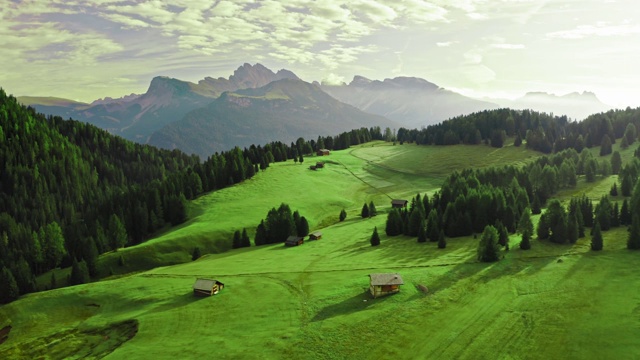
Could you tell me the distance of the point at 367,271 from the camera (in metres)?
80.3

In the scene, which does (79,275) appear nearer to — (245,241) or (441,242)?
(245,241)

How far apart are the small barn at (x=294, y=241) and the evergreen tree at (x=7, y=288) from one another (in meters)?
66.8

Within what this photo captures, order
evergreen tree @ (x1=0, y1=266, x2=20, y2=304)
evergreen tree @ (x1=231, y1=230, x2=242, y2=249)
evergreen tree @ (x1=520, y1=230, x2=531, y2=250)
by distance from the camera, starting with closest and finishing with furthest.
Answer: evergreen tree @ (x1=520, y1=230, x2=531, y2=250) → evergreen tree @ (x1=0, y1=266, x2=20, y2=304) → evergreen tree @ (x1=231, y1=230, x2=242, y2=249)

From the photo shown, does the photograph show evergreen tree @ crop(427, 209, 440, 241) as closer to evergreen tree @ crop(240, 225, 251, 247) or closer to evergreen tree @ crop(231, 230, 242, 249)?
evergreen tree @ crop(240, 225, 251, 247)

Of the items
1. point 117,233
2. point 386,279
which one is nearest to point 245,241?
Answer: point 117,233

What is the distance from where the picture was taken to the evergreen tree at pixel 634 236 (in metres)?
84.3

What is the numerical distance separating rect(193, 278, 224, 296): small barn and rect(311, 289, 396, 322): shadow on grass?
21339mm

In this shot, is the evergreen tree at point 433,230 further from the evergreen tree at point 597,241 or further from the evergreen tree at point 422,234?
the evergreen tree at point 597,241

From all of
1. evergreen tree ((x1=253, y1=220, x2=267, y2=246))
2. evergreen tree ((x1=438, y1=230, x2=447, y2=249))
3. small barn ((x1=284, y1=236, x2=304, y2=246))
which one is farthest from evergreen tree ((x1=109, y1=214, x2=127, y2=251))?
evergreen tree ((x1=438, y1=230, x2=447, y2=249))

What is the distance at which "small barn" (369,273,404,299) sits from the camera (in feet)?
219

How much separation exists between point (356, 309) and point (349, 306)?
152 centimetres

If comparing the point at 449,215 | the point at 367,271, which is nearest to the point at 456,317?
the point at 367,271

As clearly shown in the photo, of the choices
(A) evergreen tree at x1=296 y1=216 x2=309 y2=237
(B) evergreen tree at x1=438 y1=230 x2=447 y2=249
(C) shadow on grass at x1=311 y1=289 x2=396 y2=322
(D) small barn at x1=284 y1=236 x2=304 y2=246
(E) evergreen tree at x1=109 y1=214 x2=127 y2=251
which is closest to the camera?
(C) shadow on grass at x1=311 y1=289 x2=396 y2=322

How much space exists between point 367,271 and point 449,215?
41.2 metres
